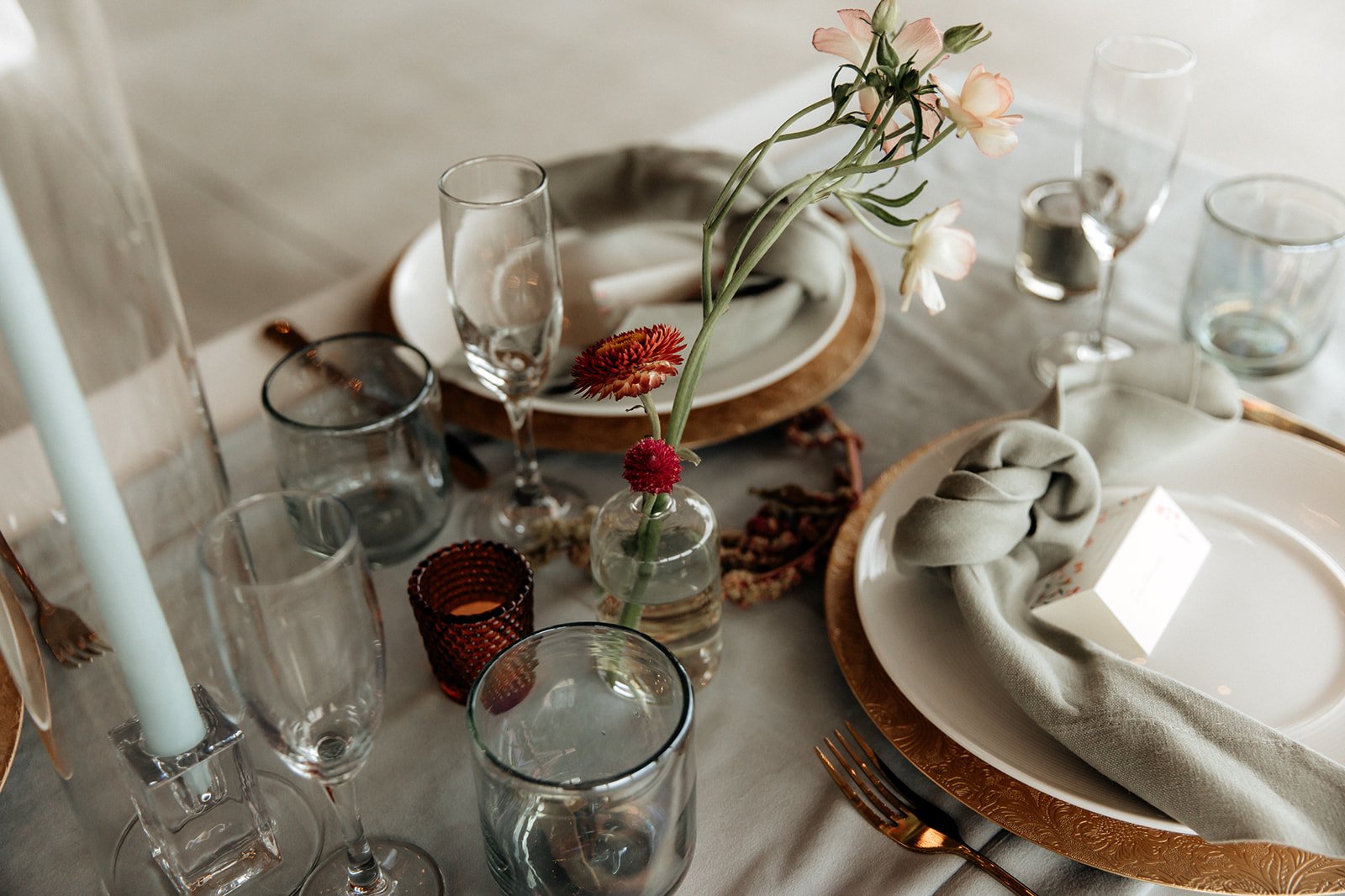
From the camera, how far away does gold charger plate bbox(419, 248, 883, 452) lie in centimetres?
80

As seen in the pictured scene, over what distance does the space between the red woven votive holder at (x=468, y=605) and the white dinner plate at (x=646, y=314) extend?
182 millimetres

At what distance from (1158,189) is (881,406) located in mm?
256

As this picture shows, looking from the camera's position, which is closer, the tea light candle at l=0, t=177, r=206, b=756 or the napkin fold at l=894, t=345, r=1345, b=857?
the tea light candle at l=0, t=177, r=206, b=756

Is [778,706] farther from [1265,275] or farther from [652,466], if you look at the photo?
[1265,275]

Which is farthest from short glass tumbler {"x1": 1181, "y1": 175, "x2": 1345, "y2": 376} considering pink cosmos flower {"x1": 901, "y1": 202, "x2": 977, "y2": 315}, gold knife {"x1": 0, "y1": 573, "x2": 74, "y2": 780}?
gold knife {"x1": 0, "y1": 573, "x2": 74, "y2": 780}

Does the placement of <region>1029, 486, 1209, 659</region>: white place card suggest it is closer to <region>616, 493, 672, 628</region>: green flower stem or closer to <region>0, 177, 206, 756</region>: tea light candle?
<region>616, 493, 672, 628</region>: green flower stem

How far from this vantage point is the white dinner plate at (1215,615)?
1.84 feet

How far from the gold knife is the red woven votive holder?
0.19 m

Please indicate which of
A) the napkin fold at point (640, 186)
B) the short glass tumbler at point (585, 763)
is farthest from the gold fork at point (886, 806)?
the napkin fold at point (640, 186)

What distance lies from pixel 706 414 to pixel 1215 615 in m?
0.36

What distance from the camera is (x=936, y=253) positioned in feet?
1.61

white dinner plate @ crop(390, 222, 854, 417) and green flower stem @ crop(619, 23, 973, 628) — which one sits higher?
→ green flower stem @ crop(619, 23, 973, 628)

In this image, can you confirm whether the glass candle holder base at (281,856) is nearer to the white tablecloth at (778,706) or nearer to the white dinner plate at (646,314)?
the white tablecloth at (778,706)

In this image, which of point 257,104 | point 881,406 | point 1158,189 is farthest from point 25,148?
point 257,104
